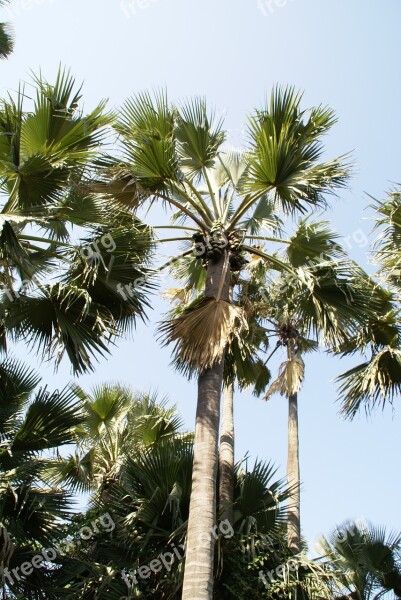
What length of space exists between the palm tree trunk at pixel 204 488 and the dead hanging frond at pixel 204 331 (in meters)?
0.15

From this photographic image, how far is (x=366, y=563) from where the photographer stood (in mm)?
9453

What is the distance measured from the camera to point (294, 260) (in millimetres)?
8664

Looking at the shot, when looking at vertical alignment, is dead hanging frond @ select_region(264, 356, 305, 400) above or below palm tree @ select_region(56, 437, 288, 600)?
above

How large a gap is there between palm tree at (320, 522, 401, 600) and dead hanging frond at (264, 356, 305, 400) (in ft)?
9.13

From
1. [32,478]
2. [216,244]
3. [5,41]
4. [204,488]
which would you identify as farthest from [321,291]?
[5,41]

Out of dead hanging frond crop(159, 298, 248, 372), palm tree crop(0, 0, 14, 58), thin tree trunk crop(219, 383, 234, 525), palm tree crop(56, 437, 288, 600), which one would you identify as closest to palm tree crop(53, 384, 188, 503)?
thin tree trunk crop(219, 383, 234, 525)

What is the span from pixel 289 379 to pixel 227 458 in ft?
9.14

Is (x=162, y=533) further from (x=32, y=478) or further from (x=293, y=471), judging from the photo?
(x=293, y=471)

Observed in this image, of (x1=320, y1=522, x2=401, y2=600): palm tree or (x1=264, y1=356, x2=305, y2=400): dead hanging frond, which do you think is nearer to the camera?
(x1=320, y1=522, x2=401, y2=600): palm tree

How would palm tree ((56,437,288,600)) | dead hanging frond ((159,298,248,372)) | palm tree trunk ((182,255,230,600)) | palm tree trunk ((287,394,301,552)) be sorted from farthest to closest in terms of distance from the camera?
palm tree trunk ((287,394,301,552)) < palm tree ((56,437,288,600)) < dead hanging frond ((159,298,248,372)) < palm tree trunk ((182,255,230,600))

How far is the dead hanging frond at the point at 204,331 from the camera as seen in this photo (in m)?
6.69

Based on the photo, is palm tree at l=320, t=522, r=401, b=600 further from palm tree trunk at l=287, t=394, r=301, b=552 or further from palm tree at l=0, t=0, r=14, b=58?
palm tree at l=0, t=0, r=14, b=58

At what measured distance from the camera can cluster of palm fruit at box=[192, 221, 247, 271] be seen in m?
7.53

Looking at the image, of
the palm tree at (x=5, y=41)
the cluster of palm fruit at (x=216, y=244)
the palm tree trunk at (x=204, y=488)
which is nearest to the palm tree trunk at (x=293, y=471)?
the palm tree trunk at (x=204, y=488)
